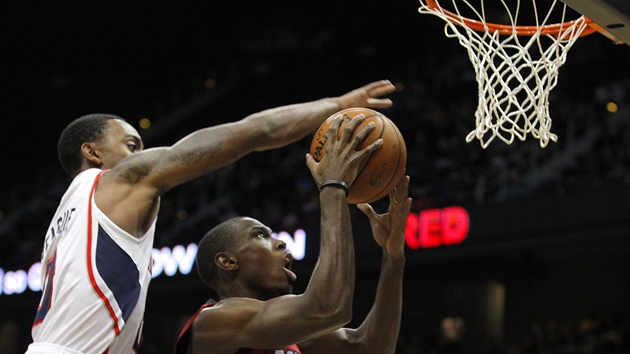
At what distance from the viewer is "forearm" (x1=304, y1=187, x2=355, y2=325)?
8.75ft

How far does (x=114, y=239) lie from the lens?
2740 mm

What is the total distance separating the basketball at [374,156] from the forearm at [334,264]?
205 millimetres

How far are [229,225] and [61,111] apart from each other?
16.5 meters

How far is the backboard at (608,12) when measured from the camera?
3.14m

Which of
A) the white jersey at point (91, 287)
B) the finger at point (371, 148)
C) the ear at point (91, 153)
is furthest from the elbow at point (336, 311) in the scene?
the ear at point (91, 153)

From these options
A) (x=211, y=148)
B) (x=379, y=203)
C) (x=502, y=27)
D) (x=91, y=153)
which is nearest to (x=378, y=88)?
(x=211, y=148)

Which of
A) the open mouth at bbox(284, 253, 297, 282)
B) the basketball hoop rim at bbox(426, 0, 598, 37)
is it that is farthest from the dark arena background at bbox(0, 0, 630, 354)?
the open mouth at bbox(284, 253, 297, 282)

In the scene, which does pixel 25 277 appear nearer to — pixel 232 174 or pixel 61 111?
pixel 232 174

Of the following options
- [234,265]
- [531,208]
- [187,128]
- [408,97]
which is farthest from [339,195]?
[187,128]

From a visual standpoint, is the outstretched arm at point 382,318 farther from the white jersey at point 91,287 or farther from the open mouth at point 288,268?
the white jersey at point 91,287

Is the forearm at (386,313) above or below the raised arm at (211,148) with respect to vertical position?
below

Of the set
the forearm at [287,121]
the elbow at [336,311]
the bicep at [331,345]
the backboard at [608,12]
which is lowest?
the bicep at [331,345]

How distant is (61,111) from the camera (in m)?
19.1

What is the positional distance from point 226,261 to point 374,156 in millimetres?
728
